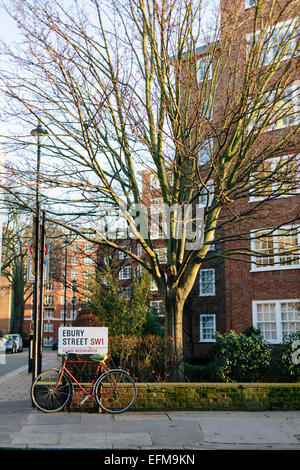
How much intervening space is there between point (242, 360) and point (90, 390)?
374 cm

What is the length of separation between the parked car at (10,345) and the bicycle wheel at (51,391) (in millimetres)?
32647

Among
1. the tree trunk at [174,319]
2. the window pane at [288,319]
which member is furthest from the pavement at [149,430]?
the window pane at [288,319]

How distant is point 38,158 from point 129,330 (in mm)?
A: 6023

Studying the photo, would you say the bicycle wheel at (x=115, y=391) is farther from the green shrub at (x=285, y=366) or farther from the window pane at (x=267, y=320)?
the window pane at (x=267, y=320)

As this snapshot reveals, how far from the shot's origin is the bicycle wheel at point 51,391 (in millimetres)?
9164

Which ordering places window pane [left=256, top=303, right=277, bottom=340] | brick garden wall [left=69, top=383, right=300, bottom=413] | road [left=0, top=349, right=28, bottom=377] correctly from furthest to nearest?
window pane [left=256, top=303, right=277, bottom=340]
road [left=0, top=349, right=28, bottom=377]
brick garden wall [left=69, top=383, right=300, bottom=413]

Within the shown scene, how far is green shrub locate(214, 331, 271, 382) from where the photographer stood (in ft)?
36.2

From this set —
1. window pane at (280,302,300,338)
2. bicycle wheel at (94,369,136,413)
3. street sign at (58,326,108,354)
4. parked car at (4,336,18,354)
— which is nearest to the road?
parked car at (4,336,18,354)

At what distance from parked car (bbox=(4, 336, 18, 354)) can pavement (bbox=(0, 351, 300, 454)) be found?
3220 cm

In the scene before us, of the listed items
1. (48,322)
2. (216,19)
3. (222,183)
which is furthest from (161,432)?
(48,322)

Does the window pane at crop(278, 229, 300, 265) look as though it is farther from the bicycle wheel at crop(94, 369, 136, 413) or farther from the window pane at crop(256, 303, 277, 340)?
the bicycle wheel at crop(94, 369, 136, 413)

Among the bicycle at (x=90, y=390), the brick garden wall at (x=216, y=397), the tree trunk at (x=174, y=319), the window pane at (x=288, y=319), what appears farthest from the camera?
the window pane at (x=288, y=319)

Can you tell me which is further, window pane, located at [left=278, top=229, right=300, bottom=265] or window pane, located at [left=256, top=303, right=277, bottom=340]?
window pane, located at [left=256, top=303, right=277, bottom=340]
